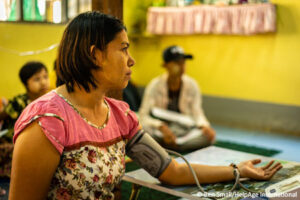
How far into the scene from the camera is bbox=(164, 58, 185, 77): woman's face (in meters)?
3.59

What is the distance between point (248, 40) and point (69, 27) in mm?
4248

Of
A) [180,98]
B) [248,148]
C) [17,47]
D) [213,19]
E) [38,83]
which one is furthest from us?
[213,19]

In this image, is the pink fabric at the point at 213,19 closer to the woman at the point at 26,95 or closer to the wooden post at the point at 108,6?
the woman at the point at 26,95

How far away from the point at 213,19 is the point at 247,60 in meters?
0.70

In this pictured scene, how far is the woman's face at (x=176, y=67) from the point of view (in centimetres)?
359

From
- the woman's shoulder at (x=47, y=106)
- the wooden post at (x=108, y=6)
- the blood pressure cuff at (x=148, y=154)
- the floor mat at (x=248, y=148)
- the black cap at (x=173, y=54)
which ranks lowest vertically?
the floor mat at (x=248, y=148)

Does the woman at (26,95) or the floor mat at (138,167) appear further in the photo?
the woman at (26,95)

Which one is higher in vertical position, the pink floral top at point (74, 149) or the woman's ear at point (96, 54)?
the woman's ear at point (96, 54)

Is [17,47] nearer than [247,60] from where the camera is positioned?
Yes

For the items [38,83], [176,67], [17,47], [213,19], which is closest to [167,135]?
[176,67]

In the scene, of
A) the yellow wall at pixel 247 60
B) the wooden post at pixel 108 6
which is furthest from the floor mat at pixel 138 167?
the wooden post at pixel 108 6

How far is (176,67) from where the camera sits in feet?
11.9

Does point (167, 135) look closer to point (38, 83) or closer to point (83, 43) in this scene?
point (38, 83)

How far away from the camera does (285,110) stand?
4891 millimetres
